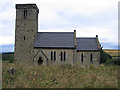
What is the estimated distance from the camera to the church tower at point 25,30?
1107 inches

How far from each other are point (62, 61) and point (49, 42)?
4911 mm

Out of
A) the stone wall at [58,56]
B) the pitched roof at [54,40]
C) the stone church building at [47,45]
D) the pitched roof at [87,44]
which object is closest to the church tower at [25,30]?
the stone church building at [47,45]

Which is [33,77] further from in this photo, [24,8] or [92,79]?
[24,8]

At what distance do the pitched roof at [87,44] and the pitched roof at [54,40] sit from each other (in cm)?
185

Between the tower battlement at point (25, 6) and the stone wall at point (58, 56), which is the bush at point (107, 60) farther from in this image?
the tower battlement at point (25, 6)

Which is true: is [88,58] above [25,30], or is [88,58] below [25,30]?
A: below

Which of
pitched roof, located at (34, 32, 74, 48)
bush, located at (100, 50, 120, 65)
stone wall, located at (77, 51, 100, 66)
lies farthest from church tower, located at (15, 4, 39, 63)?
bush, located at (100, 50, 120, 65)

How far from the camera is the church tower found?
28.1 m

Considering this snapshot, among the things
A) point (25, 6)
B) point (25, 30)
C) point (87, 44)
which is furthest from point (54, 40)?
point (25, 6)

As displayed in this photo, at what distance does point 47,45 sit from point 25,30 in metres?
6.01

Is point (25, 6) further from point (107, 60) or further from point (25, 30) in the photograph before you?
point (107, 60)

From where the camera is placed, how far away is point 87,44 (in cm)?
2830

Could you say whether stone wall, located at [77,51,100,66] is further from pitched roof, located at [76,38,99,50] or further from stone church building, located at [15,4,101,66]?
pitched roof, located at [76,38,99,50]

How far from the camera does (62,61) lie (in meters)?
27.0
